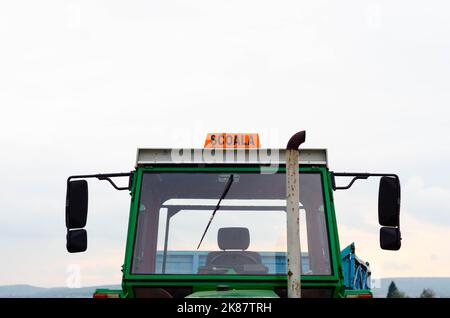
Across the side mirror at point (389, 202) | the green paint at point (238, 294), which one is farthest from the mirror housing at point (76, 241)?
the side mirror at point (389, 202)

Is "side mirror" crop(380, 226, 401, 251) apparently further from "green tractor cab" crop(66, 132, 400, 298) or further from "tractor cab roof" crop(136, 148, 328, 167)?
"tractor cab roof" crop(136, 148, 328, 167)

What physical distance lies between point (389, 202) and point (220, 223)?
140 centimetres

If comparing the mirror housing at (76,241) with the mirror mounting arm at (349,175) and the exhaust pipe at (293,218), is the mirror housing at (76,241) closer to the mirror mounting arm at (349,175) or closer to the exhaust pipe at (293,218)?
the exhaust pipe at (293,218)

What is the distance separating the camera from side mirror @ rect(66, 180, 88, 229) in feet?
16.9

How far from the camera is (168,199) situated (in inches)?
224

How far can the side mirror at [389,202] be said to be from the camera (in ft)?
16.4

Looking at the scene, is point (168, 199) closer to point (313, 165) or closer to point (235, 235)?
point (235, 235)

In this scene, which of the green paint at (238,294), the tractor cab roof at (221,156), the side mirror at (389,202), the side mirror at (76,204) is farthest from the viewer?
the tractor cab roof at (221,156)

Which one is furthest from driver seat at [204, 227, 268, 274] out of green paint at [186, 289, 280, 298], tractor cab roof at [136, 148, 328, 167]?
tractor cab roof at [136, 148, 328, 167]

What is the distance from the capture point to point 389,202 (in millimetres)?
5016
